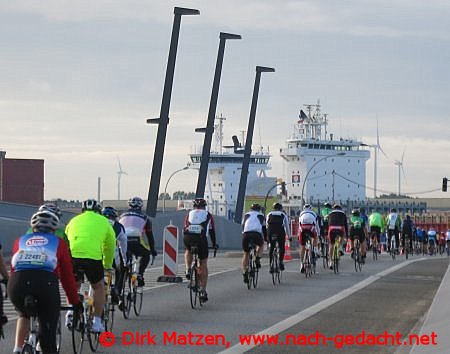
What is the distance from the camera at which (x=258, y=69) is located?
5378cm

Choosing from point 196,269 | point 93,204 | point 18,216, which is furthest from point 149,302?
point 18,216

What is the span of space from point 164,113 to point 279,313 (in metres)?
22.6

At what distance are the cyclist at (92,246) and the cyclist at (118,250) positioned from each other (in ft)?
4.73

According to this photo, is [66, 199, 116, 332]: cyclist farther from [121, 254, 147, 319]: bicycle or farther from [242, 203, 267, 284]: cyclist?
[242, 203, 267, 284]: cyclist

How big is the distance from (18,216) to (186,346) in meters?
24.3

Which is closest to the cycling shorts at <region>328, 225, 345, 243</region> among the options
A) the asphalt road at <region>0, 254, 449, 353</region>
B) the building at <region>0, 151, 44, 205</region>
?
the asphalt road at <region>0, 254, 449, 353</region>

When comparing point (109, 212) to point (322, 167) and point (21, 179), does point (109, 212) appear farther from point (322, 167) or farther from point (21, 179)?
point (322, 167)

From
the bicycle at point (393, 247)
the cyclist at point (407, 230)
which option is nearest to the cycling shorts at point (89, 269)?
the bicycle at point (393, 247)

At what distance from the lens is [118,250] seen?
15.1m

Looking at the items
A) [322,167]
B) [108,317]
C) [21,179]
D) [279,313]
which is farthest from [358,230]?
[322,167]

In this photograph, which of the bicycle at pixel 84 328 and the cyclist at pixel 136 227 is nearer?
the bicycle at pixel 84 328

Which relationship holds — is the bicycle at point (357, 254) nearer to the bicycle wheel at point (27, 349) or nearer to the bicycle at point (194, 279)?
the bicycle at point (194, 279)

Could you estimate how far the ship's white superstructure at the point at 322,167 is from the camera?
11288 centimetres

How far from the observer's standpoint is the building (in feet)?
160
